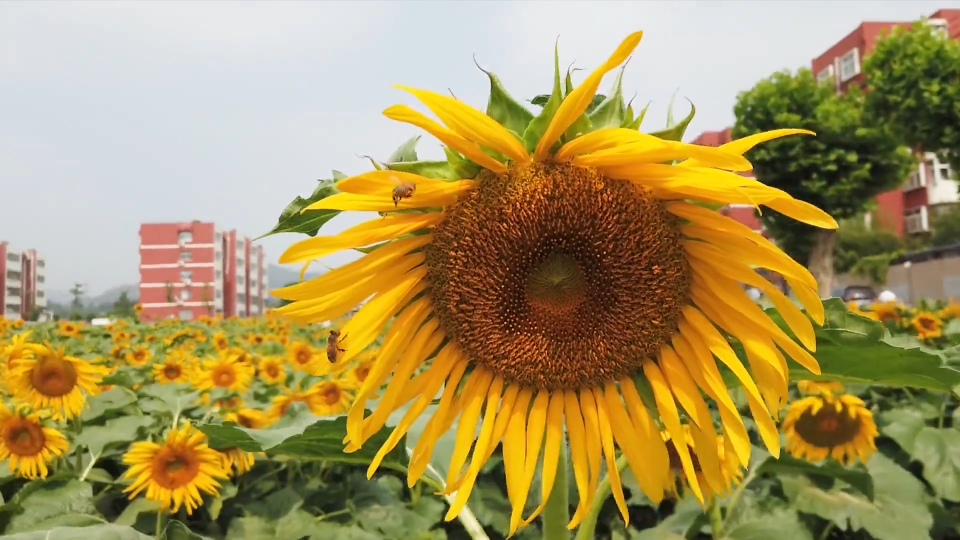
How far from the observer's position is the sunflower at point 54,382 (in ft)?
10.3

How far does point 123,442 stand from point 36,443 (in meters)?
0.32

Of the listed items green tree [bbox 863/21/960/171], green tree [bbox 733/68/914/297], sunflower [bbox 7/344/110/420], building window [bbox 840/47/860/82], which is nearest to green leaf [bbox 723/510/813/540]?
sunflower [bbox 7/344/110/420]

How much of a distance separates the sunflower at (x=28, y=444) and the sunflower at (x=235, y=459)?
0.62 meters

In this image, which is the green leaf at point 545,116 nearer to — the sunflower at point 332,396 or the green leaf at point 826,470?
the green leaf at point 826,470

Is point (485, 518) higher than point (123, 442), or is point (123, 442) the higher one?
point (123, 442)

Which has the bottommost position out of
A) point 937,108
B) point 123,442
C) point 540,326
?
point 123,442

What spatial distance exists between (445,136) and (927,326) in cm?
522

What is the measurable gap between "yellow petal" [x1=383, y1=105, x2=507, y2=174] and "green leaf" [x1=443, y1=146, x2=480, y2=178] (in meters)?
0.02

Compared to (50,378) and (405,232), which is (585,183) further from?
Result: (50,378)

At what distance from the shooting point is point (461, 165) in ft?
3.82

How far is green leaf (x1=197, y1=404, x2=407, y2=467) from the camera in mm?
1357

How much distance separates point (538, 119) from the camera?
111 centimetres

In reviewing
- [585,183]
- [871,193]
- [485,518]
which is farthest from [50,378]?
[871,193]

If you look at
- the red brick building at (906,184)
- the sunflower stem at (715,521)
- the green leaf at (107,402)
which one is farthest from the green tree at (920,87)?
the green leaf at (107,402)
